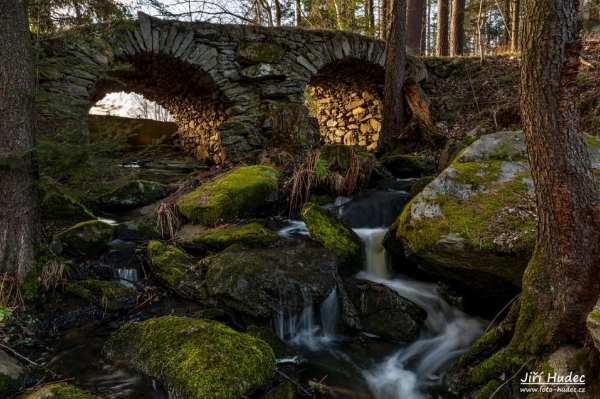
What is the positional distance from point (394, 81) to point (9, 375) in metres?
8.73

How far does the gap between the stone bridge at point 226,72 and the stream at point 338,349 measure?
4.30 metres

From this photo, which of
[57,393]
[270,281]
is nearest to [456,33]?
[270,281]

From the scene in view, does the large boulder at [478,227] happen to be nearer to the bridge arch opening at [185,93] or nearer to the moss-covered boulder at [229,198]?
the moss-covered boulder at [229,198]

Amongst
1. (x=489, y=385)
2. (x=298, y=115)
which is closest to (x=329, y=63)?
(x=298, y=115)

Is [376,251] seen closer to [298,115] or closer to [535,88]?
[535,88]

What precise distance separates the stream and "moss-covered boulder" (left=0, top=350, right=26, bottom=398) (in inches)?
10.4

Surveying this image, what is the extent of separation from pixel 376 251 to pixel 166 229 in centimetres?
295

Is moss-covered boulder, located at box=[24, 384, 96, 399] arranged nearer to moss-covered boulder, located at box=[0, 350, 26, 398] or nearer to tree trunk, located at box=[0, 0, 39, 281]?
moss-covered boulder, located at box=[0, 350, 26, 398]

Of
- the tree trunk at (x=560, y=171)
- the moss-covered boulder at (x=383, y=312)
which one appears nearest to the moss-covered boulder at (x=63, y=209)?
the moss-covered boulder at (x=383, y=312)

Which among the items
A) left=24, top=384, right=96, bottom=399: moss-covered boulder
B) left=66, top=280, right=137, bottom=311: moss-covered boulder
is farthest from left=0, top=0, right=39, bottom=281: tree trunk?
left=24, top=384, right=96, bottom=399: moss-covered boulder

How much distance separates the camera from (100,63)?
6.90 meters

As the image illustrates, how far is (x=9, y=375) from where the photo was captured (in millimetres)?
2785

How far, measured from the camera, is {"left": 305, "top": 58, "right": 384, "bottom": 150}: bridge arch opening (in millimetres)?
10352

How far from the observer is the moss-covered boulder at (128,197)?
21.1 feet
